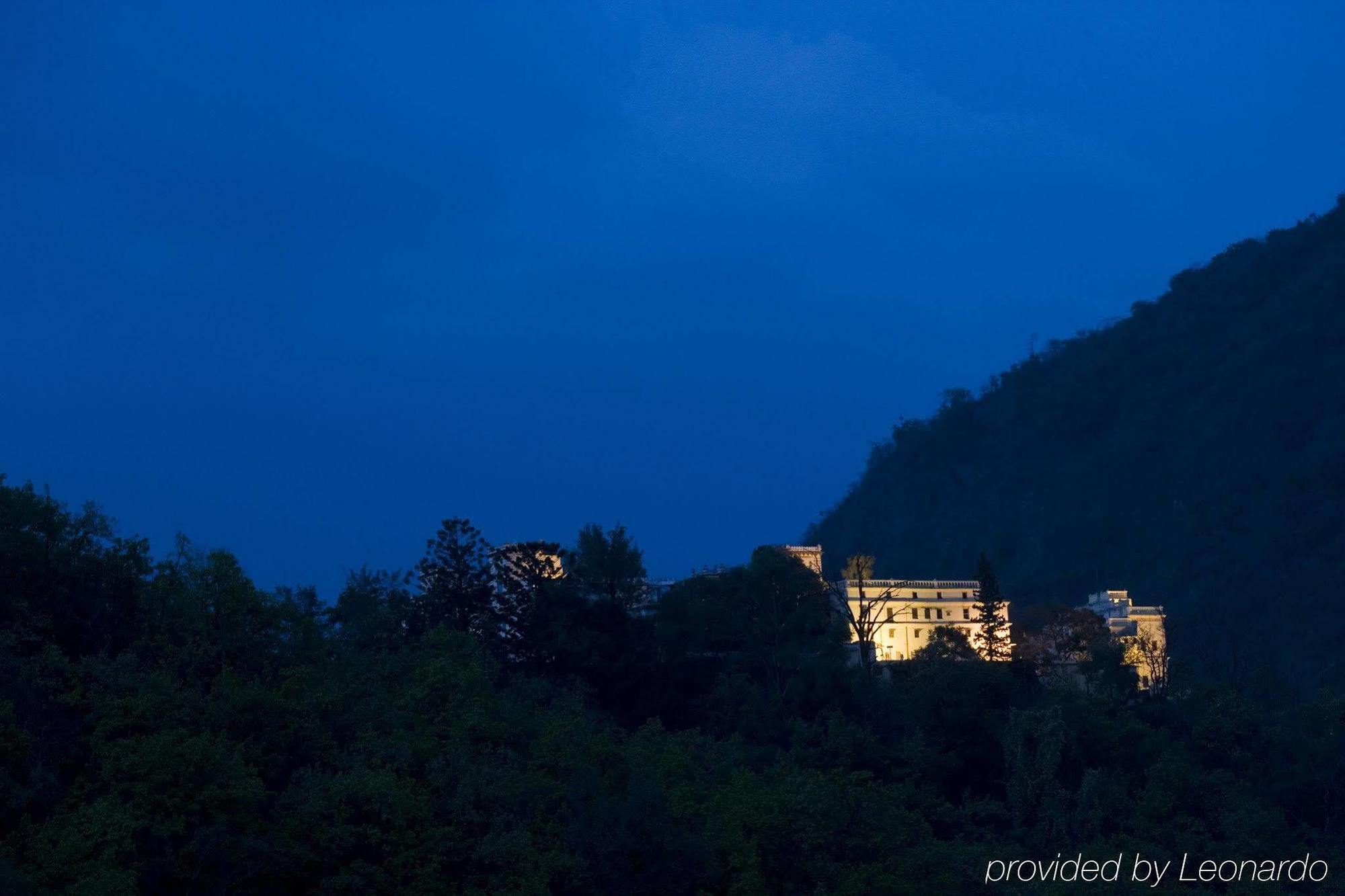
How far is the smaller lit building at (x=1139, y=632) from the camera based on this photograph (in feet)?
130

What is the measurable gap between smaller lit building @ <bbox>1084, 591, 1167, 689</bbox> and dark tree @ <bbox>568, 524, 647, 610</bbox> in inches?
522

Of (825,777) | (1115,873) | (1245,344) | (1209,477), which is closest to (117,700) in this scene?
(825,777)

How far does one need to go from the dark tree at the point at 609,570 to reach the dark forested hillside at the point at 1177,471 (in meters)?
22.7

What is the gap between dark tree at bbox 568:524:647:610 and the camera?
3070 cm

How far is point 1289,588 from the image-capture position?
52.5 meters

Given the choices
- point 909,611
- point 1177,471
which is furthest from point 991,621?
point 1177,471

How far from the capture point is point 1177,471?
61.3 m

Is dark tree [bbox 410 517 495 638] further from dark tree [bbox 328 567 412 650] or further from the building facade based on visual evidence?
the building facade

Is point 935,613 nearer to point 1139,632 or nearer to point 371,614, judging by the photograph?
point 1139,632

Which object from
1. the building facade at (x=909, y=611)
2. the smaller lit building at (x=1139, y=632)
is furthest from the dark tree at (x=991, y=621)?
the building facade at (x=909, y=611)

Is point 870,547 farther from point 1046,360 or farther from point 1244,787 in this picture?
point 1244,787

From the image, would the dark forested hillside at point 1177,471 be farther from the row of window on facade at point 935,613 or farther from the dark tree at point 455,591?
the dark tree at point 455,591

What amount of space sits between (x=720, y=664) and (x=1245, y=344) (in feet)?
135

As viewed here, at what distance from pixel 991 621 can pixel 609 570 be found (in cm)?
1134
